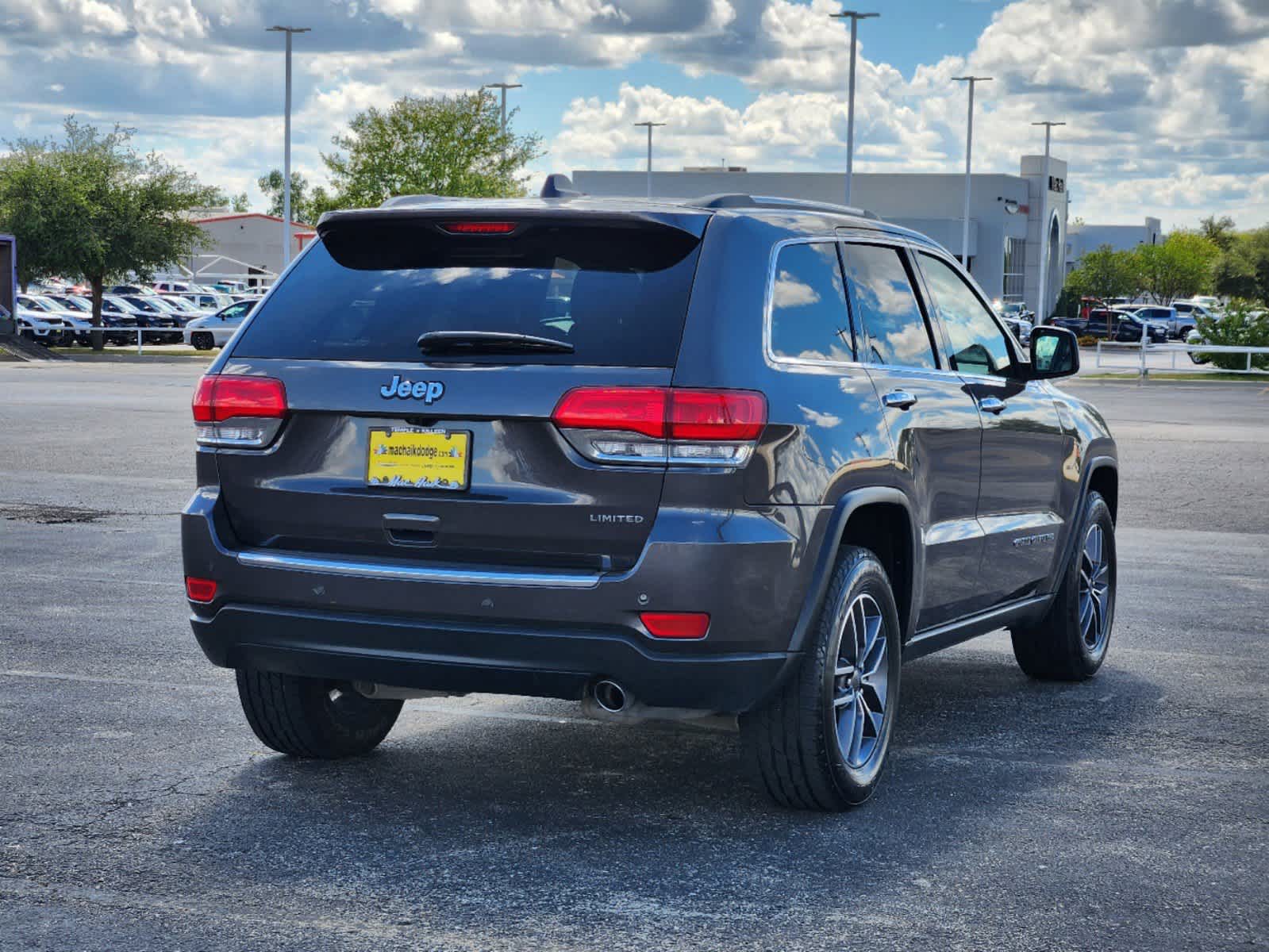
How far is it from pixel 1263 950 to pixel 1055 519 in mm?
3204

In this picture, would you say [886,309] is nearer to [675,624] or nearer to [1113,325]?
[675,624]

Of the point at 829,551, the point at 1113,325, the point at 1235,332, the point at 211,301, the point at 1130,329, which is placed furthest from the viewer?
the point at 1113,325

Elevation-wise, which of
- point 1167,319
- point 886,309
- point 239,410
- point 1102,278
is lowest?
point 239,410

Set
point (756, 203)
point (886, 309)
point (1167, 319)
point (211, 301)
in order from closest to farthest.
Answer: point (756, 203)
point (886, 309)
point (211, 301)
point (1167, 319)

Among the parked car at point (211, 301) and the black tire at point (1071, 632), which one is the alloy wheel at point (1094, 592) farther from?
the parked car at point (211, 301)

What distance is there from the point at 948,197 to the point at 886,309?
102438 mm

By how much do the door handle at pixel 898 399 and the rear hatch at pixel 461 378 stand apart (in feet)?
3.12

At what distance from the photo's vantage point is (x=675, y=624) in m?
4.95

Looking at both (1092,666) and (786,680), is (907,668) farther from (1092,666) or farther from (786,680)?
(786,680)

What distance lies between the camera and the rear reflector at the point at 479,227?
5375mm

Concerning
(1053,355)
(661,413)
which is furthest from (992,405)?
(661,413)

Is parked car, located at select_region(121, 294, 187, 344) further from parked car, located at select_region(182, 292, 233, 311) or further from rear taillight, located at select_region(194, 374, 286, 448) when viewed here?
rear taillight, located at select_region(194, 374, 286, 448)

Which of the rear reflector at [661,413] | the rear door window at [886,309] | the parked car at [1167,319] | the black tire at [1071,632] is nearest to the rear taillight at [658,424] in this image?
the rear reflector at [661,413]

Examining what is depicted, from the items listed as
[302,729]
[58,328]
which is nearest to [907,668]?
[302,729]
